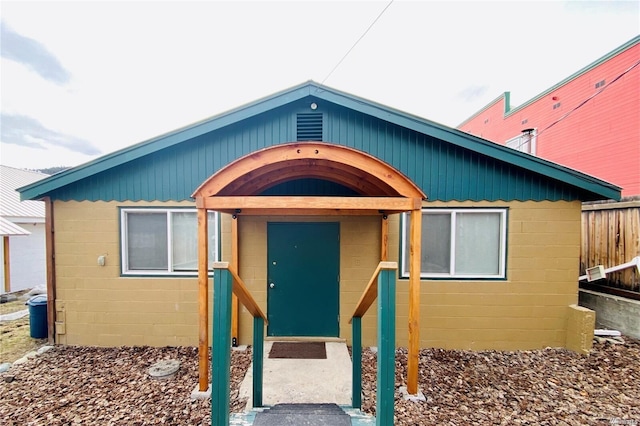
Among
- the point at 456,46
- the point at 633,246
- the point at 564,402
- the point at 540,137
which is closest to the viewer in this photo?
the point at 564,402

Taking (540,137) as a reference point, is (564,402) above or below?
Answer: below

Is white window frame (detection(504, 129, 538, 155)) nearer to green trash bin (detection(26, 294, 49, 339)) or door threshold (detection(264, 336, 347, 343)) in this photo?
door threshold (detection(264, 336, 347, 343))

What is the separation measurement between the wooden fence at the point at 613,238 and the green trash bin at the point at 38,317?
10399 mm

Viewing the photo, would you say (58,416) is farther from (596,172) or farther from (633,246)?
(596,172)

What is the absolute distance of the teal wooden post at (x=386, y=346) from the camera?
1.72 metres

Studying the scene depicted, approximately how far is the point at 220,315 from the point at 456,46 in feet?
42.3

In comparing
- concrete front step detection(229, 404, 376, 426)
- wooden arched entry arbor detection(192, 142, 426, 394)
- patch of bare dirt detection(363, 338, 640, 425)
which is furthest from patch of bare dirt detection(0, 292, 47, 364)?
patch of bare dirt detection(363, 338, 640, 425)

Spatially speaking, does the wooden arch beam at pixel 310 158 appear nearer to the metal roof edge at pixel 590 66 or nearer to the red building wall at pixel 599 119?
the red building wall at pixel 599 119

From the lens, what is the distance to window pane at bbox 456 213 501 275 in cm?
468

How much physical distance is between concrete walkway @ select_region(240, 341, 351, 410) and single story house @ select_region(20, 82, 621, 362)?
86 centimetres

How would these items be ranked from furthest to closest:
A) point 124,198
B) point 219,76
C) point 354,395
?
point 219,76
point 124,198
point 354,395

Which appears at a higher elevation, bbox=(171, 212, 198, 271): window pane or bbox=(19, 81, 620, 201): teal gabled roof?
bbox=(19, 81, 620, 201): teal gabled roof

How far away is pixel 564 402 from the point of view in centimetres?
330

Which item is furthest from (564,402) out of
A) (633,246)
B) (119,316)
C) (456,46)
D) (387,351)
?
(456,46)
